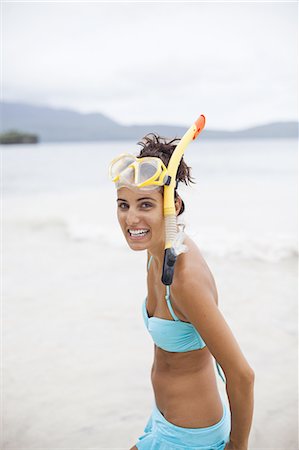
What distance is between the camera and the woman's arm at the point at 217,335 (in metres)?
1.55

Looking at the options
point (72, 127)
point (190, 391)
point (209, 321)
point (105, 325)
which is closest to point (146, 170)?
point (209, 321)

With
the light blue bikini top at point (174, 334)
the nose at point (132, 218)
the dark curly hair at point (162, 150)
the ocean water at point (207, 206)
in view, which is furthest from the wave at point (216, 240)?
the nose at point (132, 218)

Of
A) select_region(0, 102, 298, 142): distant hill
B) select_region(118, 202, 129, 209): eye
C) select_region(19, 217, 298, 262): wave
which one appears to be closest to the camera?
select_region(118, 202, 129, 209): eye

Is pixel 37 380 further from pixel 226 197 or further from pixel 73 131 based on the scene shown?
pixel 73 131

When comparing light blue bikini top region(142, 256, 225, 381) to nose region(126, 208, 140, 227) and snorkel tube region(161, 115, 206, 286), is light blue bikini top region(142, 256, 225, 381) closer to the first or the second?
snorkel tube region(161, 115, 206, 286)

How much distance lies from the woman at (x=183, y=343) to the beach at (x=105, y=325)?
16.1 inches

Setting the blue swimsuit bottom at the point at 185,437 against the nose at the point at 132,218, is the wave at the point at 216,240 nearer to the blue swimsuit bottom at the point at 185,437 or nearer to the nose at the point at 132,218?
the blue swimsuit bottom at the point at 185,437

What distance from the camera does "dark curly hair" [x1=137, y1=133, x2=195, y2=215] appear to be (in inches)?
73.0

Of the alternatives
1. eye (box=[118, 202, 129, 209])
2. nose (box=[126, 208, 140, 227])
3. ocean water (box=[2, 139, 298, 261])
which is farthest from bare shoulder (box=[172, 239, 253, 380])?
ocean water (box=[2, 139, 298, 261])

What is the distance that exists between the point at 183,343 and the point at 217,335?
256 mm

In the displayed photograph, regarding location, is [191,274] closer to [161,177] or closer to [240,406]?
[161,177]

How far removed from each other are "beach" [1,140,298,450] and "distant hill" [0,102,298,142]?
26.5m

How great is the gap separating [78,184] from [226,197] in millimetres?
5781

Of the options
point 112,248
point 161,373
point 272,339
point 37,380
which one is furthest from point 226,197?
point 161,373
